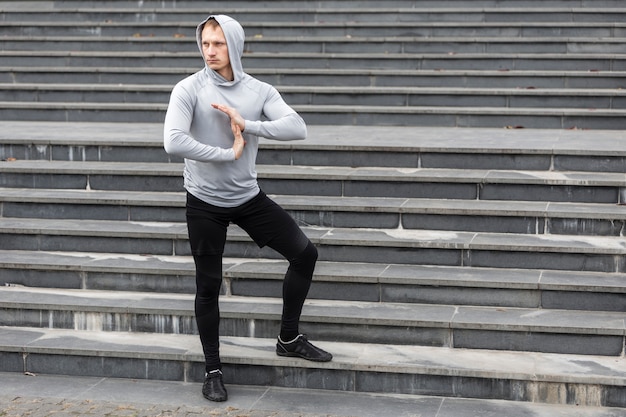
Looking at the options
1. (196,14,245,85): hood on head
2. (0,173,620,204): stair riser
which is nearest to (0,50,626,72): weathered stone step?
(0,173,620,204): stair riser

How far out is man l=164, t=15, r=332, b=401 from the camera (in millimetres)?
5801

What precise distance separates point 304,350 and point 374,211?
1.64 m

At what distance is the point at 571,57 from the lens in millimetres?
11016

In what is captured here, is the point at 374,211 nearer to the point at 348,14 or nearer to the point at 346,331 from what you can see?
the point at 346,331

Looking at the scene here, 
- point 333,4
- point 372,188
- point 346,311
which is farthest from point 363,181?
point 333,4

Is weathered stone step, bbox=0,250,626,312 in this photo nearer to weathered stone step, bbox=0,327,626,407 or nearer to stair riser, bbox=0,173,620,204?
weathered stone step, bbox=0,327,626,407

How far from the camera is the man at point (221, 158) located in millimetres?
5801

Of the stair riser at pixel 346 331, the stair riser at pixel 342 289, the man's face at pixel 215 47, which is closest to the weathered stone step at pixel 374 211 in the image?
the stair riser at pixel 342 289

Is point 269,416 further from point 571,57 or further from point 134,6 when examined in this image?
point 134,6

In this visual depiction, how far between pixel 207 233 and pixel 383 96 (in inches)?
197

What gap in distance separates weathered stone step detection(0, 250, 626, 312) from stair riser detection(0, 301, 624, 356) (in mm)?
383

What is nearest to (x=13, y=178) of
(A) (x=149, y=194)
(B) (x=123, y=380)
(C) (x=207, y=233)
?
(A) (x=149, y=194)

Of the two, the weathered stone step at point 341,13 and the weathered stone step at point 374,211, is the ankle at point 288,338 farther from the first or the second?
the weathered stone step at point 341,13

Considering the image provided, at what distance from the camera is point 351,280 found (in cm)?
711
